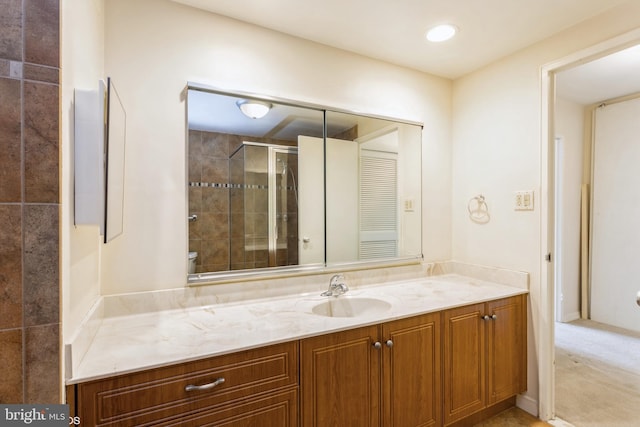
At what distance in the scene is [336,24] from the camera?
176 centimetres

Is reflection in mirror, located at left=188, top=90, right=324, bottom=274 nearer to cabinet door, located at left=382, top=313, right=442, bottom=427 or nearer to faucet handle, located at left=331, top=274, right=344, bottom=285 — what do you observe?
faucet handle, located at left=331, top=274, right=344, bottom=285

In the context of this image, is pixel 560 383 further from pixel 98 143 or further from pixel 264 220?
pixel 98 143

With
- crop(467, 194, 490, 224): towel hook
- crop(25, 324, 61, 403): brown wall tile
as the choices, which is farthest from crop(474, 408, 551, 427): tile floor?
crop(25, 324, 61, 403): brown wall tile

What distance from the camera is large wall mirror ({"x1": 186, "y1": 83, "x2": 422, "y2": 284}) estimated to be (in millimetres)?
1658

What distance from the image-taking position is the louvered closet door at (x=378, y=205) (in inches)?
85.4

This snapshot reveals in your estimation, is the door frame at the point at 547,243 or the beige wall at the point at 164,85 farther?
the door frame at the point at 547,243

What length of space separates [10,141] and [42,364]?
634mm

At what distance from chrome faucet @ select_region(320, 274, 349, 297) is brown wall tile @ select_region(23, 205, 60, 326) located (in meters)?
1.27

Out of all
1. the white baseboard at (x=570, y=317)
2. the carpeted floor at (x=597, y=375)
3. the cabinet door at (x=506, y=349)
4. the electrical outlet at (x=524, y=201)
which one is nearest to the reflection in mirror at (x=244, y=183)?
the cabinet door at (x=506, y=349)

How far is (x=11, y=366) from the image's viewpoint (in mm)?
853

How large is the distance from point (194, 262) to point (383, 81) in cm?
172

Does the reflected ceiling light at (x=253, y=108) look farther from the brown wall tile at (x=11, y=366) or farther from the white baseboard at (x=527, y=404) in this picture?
the white baseboard at (x=527, y=404)

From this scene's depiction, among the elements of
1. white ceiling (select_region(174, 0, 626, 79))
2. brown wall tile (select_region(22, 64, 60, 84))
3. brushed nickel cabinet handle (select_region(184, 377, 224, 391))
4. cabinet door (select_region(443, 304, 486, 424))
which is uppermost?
white ceiling (select_region(174, 0, 626, 79))

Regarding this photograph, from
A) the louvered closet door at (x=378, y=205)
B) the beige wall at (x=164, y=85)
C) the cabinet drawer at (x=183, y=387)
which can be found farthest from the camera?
the louvered closet door at (x=378, y=205)
